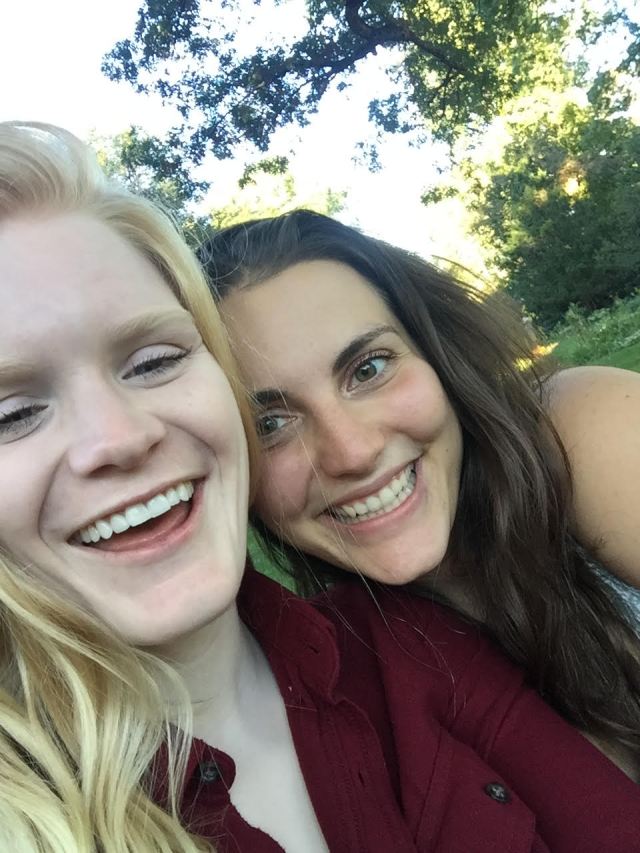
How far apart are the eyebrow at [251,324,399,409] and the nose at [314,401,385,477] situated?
0.35 ft

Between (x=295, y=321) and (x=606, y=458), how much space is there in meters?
0.91

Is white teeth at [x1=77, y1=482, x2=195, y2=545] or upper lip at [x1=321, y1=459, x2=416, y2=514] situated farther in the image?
upper lip at [x1=321, y1=459, x2=416, y2=514]

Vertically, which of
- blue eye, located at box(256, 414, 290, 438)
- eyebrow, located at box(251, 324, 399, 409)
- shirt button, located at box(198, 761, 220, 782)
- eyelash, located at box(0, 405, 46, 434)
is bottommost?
shirt button, located at box(198, 761, 220, 782)

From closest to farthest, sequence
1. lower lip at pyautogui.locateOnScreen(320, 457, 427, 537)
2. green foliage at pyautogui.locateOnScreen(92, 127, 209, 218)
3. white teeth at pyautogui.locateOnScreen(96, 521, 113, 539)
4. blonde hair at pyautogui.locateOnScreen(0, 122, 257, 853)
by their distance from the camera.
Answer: blonde hair at pyautogui.locateOnScreen(0, 122, 257, 853)
white teeth at pyautogui.locateOnScreen(96, 521, 113, 539)
lower lip at pyautogui.locateOnScreen(320, 457, 427, 537)
green foliage at pyautogui.locateOnScreen(92, 127, 209, 218)

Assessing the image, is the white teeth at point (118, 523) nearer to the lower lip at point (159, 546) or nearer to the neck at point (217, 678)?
the lower lip at point (159, 546)

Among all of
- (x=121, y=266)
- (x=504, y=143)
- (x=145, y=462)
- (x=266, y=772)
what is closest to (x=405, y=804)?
(x=266, y=772)

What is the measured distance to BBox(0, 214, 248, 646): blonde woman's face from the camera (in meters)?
1.28

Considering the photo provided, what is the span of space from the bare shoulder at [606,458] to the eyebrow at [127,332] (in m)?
1.11

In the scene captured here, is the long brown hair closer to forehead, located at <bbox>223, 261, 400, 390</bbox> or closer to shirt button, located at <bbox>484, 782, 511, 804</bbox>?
forehead, located at <bbox>223, 261, 400, 390</bbox>

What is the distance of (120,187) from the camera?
5.92 feet

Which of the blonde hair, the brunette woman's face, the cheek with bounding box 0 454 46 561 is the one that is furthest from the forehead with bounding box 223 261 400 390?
the cheek with bounding box 0 454 46 561

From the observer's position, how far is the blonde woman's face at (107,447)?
4.21 ft

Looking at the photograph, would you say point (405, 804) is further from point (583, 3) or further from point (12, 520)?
point (583, 3)

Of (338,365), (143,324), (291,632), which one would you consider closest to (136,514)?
(143,324)
